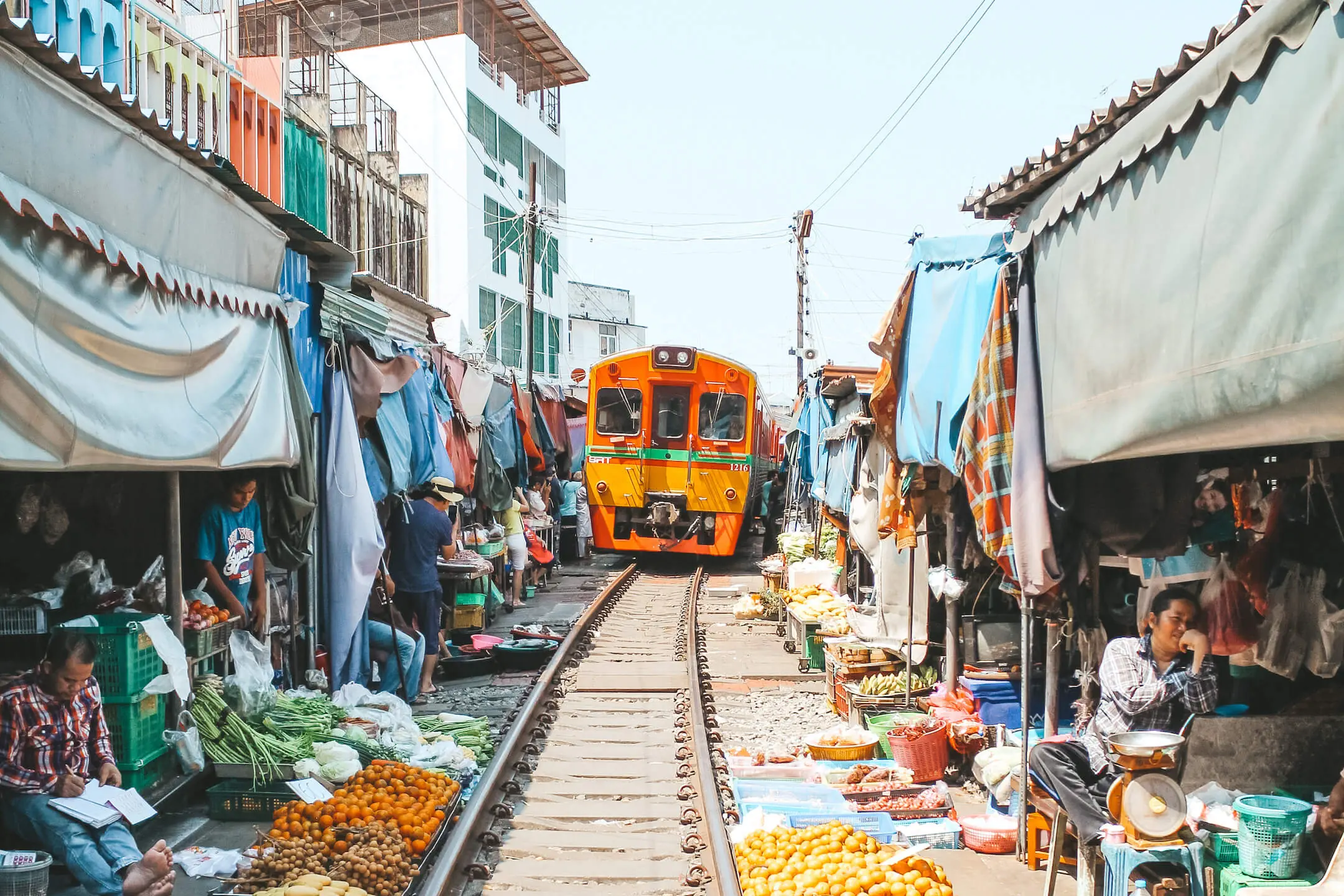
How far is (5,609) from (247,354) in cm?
199

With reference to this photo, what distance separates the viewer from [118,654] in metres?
6.20

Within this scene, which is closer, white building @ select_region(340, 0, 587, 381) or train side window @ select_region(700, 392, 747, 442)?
train side window @ select_region(700, 392, 747, 442)

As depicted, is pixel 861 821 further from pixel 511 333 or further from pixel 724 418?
pixel 511 333

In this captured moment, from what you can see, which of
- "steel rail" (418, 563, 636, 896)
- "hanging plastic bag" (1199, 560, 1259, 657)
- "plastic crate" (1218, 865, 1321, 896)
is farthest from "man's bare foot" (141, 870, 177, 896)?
"hanging plastic bag" (1199, 560, 1259, 657)

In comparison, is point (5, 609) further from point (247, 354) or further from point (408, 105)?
point (408, 105)

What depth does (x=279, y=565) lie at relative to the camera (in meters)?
8.21

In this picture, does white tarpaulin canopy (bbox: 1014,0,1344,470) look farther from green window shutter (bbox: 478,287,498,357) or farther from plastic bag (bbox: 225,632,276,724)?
green window shutter (bbox: 478,287,498,357)

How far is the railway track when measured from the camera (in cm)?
577

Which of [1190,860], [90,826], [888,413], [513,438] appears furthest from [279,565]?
[513,438]

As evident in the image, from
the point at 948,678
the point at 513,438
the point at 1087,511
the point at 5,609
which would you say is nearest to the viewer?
the point at 1087,511

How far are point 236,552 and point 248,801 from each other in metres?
1.81

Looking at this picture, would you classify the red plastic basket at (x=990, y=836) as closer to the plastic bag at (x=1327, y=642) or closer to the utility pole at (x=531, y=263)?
Result: the plastic bag at (x=1327, y=642)

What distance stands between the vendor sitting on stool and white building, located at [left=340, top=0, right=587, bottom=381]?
20642 millimetres

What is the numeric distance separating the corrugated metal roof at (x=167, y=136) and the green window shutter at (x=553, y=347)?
26366 millimetres
